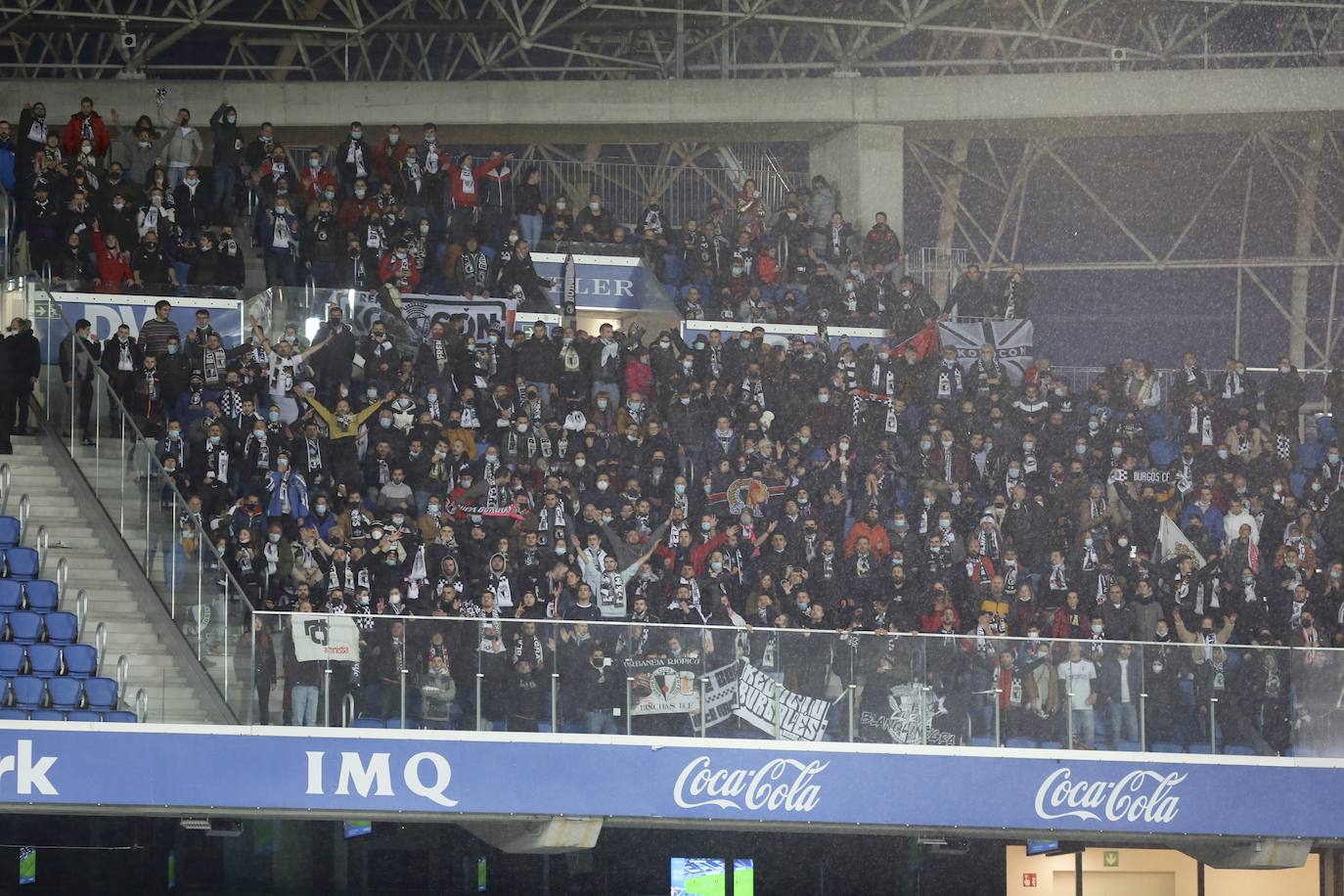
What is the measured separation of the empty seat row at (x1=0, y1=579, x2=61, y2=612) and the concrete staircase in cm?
22

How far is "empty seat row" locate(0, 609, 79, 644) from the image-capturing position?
1579 cm

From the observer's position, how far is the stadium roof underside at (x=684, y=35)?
2561 centimetres

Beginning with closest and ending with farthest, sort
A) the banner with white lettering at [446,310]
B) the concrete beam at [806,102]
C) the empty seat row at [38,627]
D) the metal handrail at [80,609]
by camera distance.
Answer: the empty seat row at [38,627] → the metal handrail at [80,609] → the banner with white lettering at [446,310] → the concrete beam at [806,102]

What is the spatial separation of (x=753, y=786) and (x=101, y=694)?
486 cm

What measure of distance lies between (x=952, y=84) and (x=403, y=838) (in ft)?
36.0

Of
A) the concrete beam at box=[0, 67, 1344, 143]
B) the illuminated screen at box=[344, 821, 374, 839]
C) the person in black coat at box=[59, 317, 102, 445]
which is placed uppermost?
the concrete beam at box=[0, 67, 1344, 143]

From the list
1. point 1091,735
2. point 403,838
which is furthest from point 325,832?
point 1091,735

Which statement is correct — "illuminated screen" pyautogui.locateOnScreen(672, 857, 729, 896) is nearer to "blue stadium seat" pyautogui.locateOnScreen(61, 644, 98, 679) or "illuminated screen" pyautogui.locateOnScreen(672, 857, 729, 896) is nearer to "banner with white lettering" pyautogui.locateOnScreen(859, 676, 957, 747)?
"banner with white lettering" pyautogui.locateOnScreen(859, 676, 957, 747)

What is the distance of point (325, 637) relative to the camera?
1551 centimetres

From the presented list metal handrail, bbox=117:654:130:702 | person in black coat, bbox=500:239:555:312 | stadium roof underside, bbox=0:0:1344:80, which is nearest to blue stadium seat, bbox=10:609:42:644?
metal handrail, bbox=117:654:130:702

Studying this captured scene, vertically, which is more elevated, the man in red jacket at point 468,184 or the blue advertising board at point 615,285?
the man in red jacket at point 468,184

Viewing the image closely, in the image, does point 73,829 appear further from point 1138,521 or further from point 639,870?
point 1138,521

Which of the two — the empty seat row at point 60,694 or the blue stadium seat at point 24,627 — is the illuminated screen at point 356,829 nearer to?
the empty seat row at point 60,694

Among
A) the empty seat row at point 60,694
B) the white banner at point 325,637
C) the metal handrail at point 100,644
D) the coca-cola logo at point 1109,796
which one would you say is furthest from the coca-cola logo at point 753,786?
the metal handrail at point 100,644
